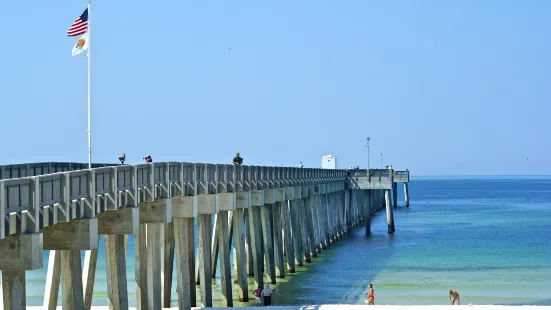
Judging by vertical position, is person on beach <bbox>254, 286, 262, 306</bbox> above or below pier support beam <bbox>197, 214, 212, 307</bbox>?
below

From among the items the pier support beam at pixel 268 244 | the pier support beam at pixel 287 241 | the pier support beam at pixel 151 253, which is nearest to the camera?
the pier support beam at pixel 151 253

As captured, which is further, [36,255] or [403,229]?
[403,229]

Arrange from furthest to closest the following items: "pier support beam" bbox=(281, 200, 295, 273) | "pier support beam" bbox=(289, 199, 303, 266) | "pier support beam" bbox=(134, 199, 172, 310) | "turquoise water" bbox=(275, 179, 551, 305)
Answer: "pier support beam" bbox=(289, 199, 303, 266)
"pier support beam" bbox=(281, 200, 295, 273)
"turquoise water" bbox=(275, 179, 551, 305)
"pier support beam" bbox=(134, 199, 172, 310)

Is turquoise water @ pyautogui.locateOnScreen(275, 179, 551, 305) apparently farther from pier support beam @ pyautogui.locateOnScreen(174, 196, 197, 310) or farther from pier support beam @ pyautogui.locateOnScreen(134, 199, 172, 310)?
pier support beam @ pyautogui.locateOnScreen(134, 199, 172, 310)

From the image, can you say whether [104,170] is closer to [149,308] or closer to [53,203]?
[53,203]

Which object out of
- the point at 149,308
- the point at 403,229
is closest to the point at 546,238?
the point at 403,229

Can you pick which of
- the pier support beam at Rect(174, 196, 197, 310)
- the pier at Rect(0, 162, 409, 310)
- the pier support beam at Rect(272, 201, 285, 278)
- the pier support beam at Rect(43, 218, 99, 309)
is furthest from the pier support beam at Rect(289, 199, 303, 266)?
the pier support beam at Rect(43, 218, 99, 309)

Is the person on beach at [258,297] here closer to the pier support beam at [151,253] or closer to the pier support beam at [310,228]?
the pier support beam at [151,253]

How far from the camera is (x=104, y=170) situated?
2295cm

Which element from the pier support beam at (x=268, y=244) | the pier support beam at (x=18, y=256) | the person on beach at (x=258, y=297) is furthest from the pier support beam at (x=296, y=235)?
the pier support beam at (x=18, y=256)

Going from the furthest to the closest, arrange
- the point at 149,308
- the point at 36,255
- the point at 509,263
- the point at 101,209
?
the point at 509,263 → the point at 149,308 → the point at 101,209 → the point at 36,255

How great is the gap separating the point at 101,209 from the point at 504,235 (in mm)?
60226

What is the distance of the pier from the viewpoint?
18.6 meters

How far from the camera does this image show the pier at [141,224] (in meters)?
18.6
